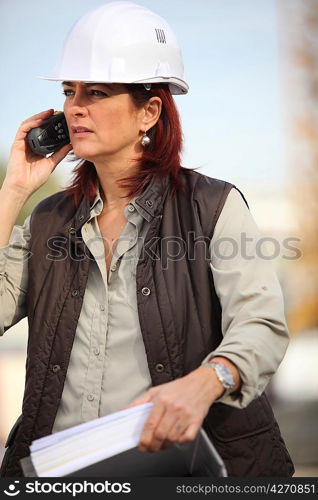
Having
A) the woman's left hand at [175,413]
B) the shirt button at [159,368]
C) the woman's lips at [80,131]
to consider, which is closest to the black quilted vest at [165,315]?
the shirt button at [159,368]

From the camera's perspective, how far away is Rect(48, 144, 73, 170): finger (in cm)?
243

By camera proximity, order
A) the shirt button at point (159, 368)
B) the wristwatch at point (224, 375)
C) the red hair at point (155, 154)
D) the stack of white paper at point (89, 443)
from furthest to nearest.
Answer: the red hair at point (155, 154)
the shirt button at point (159, 368)
the wristwatch at point (224, 375)
the stack of white paper at point (89, 443)

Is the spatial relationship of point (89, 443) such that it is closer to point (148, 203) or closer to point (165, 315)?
point (165, 315)

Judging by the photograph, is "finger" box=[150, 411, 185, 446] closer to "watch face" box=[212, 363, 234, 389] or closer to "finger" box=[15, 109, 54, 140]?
"watch face" box=[212, 363, 234, 389]

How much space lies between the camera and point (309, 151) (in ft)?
15.7

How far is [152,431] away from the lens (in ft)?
5.18

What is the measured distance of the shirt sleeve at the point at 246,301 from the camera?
1.79 m

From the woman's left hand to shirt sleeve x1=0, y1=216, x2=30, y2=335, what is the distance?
0.73 m

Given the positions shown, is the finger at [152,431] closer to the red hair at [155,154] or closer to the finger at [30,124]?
the red hair at [155,154]

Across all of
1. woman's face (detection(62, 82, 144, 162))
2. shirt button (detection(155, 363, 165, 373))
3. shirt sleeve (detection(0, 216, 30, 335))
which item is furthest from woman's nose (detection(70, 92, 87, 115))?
shirt button (detection(155, 363, 165, 373))

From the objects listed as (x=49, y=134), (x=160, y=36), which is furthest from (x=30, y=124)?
(x=160, y=36)

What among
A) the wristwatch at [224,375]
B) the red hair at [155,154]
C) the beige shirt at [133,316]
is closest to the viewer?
the wristwatch at [224,375]

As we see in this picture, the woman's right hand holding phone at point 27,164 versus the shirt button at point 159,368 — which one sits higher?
the woman's right hand holding phone at point 27,164

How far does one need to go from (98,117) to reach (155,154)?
0.20m
